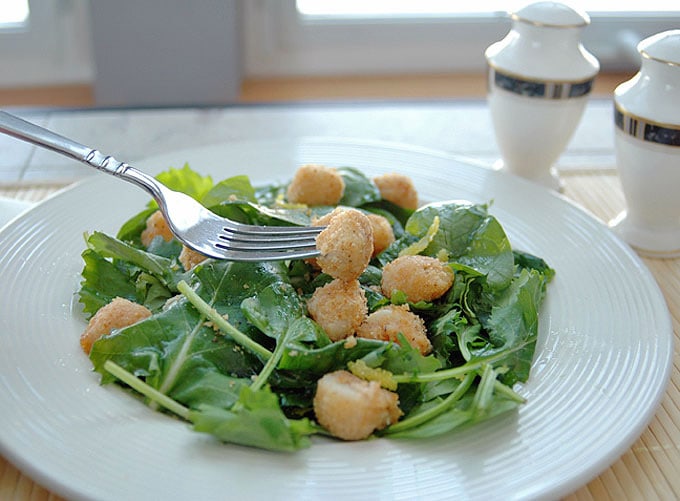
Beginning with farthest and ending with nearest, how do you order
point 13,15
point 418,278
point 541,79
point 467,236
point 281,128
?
1. point 13,15
2. point 281,128
3. point 541,79
4. point 467,236
5. point 418,278

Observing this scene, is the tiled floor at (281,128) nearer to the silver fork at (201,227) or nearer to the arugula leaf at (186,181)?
the arugula leaf at (186,181)

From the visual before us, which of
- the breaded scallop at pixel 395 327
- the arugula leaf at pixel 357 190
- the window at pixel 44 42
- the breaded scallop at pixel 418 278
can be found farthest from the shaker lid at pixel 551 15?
the window at pixel 44 42

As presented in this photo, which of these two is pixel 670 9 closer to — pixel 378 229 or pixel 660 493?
pixel 378 229

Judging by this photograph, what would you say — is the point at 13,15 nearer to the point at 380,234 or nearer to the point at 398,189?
the point at 398,189

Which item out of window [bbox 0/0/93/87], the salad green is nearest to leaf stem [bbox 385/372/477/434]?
the salad green

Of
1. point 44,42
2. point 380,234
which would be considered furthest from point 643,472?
point 44,42
